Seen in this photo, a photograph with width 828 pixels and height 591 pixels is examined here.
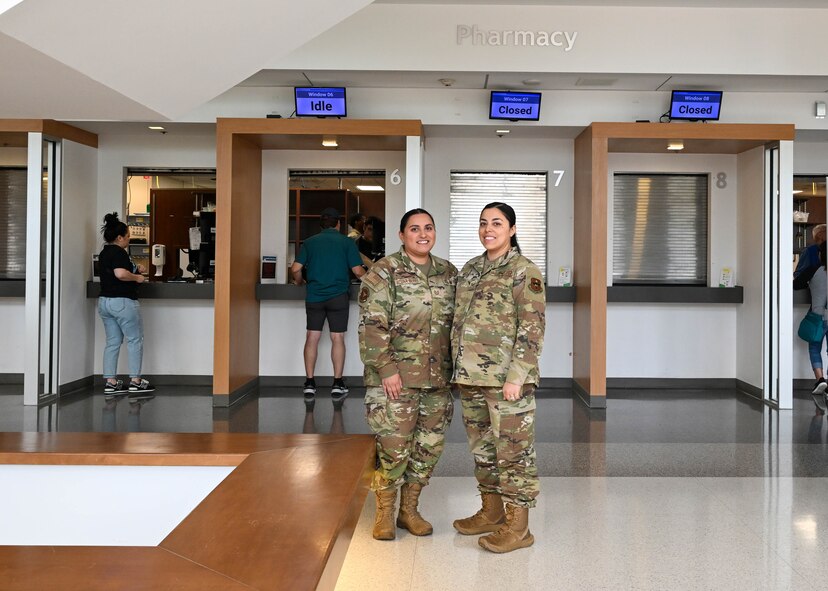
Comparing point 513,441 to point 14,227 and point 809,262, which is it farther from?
point 14,227

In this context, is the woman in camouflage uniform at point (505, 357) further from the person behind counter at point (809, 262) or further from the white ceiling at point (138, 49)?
the person behind counter at point (809, 262)

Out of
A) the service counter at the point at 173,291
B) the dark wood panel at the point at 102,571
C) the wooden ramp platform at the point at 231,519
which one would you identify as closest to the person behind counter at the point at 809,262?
the wooden ramp platform at the point at 231,519

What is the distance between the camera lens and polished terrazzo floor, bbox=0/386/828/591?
10.1ft

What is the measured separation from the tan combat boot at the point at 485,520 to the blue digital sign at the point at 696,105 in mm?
4934

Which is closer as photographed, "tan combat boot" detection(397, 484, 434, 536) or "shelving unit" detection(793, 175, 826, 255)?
"tan combat boot" detection(397, 484, 434, 536)

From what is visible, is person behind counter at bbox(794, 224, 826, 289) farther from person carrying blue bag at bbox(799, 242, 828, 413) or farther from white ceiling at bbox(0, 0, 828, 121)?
white ceiling at bbox(0, 0, 828, 121)

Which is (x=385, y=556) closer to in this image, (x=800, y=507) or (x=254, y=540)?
(x=254, y=540)

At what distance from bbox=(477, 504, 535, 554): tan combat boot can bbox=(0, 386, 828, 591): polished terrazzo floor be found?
5 cm

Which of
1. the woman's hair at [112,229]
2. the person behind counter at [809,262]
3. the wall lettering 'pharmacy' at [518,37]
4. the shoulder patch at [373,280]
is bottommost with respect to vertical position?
the shoulder patch at [373,280]

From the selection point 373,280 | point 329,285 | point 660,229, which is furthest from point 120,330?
point 660,229

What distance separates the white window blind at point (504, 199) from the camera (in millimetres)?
8180

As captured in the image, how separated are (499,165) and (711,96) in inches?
89.7

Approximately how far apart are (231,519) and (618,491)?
290 cm

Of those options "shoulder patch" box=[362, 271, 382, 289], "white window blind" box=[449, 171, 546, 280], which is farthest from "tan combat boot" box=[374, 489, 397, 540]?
"white window blind" box=[449, 171, 546, 280]
